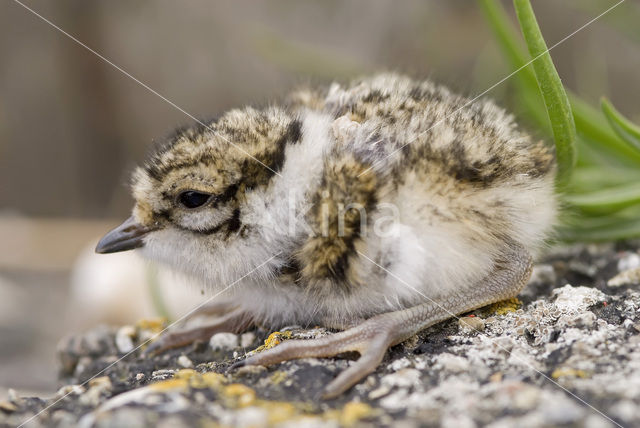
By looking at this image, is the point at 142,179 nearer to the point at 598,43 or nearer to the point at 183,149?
the point at 183,149

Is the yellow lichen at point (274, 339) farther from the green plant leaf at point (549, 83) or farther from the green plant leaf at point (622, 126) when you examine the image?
the green plant leaf at point (622, 126)

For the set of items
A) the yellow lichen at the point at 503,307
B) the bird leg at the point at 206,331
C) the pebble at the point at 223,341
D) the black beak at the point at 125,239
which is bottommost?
the yellow lichen at the point at 503,307

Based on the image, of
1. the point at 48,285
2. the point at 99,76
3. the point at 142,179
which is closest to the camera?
the point at 142,179

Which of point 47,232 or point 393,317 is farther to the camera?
point 47,232

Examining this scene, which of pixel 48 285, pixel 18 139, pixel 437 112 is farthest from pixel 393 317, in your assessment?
pixel 18 139

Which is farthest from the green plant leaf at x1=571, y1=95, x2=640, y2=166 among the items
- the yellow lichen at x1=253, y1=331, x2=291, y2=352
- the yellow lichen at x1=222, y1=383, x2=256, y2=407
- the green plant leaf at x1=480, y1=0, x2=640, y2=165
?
the yellow lichen at x1=222, y1=383, x2=256, y2=407

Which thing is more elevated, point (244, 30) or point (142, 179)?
point (244, 30)

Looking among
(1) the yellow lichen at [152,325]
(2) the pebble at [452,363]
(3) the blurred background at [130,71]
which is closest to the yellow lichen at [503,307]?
(2) the pebble at [452,363]

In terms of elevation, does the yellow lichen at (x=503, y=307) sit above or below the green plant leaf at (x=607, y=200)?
below
